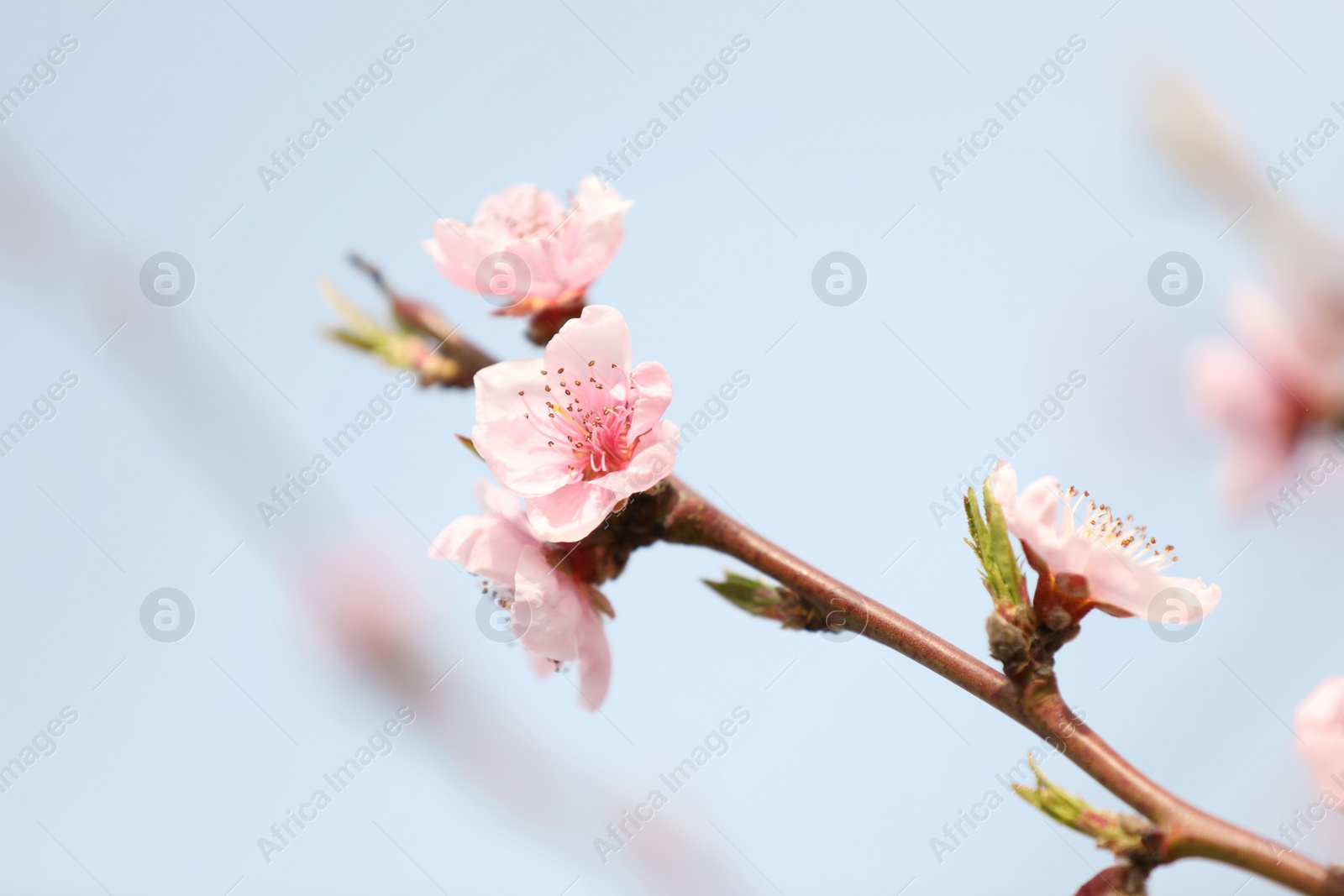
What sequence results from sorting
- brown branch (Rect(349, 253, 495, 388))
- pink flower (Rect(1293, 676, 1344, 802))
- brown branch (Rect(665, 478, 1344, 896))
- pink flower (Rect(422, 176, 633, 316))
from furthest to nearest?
brown branch (Rect(349, 253, 495, 388)), pink flower (Rect(422, 176, 633, 316)), pink flower (Rect(1293, 676, 1344, 802)), brown branch (Rect(665, 478, 1344, 896))

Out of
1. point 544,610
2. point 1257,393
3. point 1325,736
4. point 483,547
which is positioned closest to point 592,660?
point 544,610

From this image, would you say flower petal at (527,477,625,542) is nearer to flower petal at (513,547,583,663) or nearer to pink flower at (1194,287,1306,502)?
flower petal at (513,547,583,663)

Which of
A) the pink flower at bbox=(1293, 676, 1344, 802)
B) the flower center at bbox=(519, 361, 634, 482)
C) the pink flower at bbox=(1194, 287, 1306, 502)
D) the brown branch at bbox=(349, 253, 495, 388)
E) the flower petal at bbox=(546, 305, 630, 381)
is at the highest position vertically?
the pink flower at bbox=(1194, 287, 1306, 502)

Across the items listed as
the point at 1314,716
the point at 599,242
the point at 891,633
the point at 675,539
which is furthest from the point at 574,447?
the point at 1314,716

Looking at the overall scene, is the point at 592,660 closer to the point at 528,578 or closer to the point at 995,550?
the point at 528,578

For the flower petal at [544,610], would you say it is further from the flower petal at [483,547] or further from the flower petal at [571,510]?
the flower petal at [571,510]

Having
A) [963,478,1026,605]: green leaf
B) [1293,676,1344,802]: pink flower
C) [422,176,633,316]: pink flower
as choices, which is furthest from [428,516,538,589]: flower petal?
[1293,676,1344,802]: pink flower

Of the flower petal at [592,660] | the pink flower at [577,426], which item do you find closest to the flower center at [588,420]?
the pink flower at [577,426]
